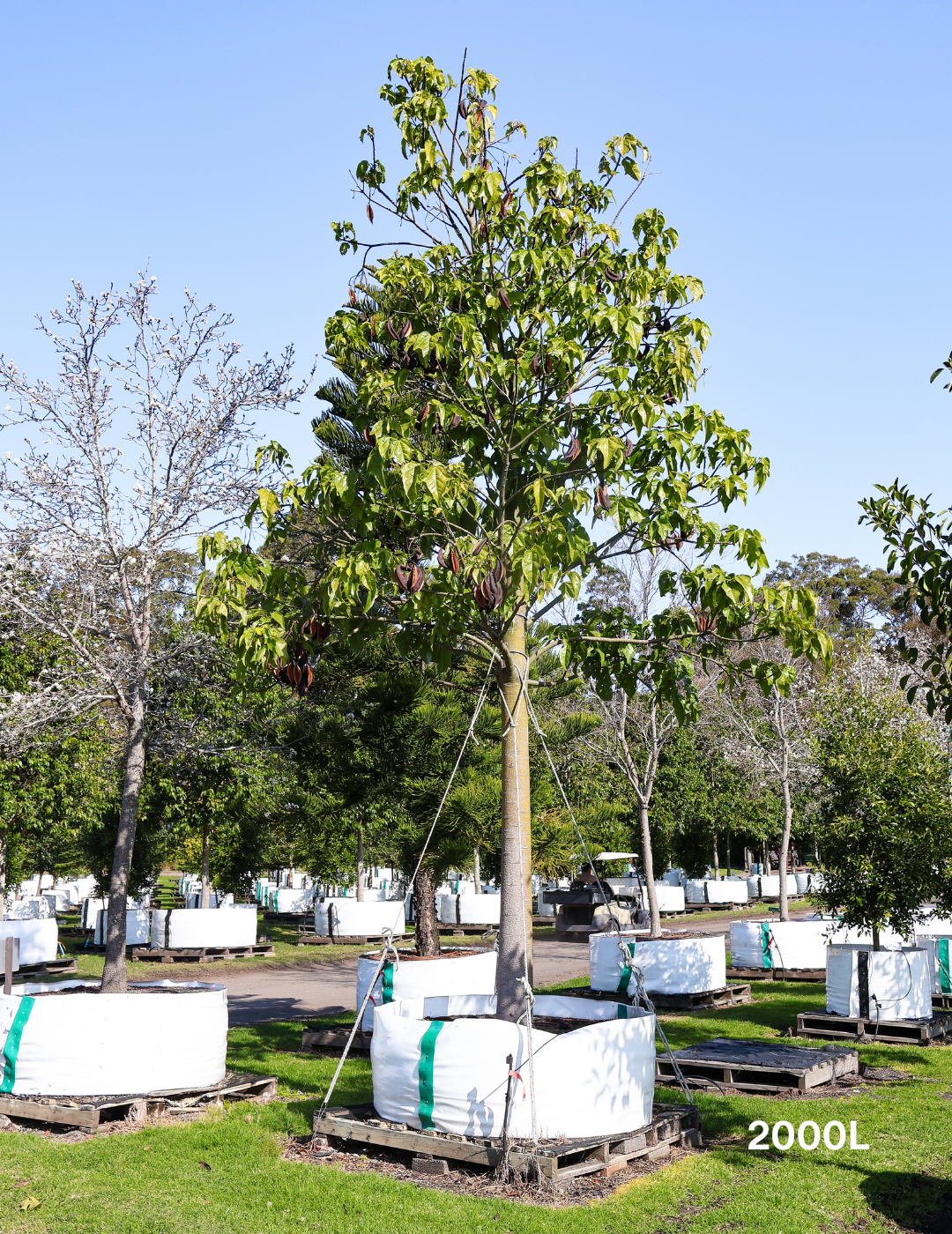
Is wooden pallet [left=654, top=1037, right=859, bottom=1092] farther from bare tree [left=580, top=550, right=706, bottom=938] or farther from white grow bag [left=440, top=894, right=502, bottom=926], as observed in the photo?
white grow bag [left=440, top=894, right=502, bottom=926]

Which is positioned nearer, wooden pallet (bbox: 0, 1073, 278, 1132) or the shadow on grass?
the shadow on grass

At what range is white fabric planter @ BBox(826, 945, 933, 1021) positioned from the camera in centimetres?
1221

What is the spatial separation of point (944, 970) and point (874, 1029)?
2818mm

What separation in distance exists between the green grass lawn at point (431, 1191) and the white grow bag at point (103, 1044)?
0.61m

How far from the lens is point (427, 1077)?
6.85 m

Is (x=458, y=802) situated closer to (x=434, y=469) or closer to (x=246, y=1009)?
(x=246, y=1009)

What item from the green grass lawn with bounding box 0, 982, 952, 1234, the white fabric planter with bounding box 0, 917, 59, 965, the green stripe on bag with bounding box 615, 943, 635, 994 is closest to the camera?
the green grass lawn with bounding box 0, 982, 952, 1234

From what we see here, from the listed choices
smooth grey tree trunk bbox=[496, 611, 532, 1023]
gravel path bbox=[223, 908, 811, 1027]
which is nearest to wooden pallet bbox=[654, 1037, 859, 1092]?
smooth grey tree trunk bbox=[496, 611, 532, 1023]

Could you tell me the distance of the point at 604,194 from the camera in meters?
8.63

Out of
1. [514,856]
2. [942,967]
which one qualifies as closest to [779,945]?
[942,967]

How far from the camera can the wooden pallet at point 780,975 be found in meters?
18.1

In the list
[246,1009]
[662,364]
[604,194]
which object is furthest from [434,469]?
[246,1009]

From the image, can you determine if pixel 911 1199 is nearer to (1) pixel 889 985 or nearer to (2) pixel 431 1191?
(2) pixel 431 1191

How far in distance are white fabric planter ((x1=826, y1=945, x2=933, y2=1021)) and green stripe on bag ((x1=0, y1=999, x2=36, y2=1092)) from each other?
9153 mm
